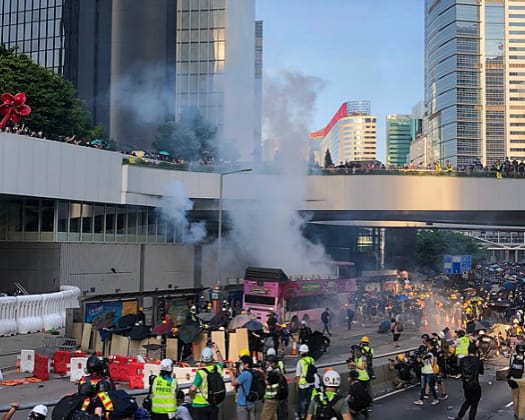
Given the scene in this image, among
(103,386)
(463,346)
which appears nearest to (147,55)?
(463,346)

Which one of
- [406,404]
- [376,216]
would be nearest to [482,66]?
[376,216]

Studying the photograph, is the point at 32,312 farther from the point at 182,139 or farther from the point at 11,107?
the point at 182,139

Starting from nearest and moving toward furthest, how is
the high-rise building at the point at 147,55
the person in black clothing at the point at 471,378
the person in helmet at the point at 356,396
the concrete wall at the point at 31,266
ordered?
the person in helmet at the point at 356,396 < the person in black clothing at the point at 471,378 < the concrete wall at the point at 31,266 < the high-rise building at the point at 147,55

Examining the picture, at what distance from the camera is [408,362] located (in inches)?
559

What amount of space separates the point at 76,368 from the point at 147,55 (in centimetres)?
5148

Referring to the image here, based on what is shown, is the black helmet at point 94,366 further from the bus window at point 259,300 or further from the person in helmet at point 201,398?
the bus window at point 259,300

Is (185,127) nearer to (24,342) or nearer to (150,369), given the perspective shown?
(24,342)

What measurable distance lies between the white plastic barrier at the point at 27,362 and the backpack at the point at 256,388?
8385mm

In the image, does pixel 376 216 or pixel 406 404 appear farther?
pixel 376 216

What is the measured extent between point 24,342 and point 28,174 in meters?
8.97

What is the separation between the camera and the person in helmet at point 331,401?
716 centimetres

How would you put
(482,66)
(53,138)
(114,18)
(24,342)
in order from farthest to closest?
(482,66)
(114,18)
(53,138)
(24,342)

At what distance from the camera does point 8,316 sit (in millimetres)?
19891

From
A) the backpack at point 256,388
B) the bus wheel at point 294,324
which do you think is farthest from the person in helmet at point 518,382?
the bus wheel at point 294,324
